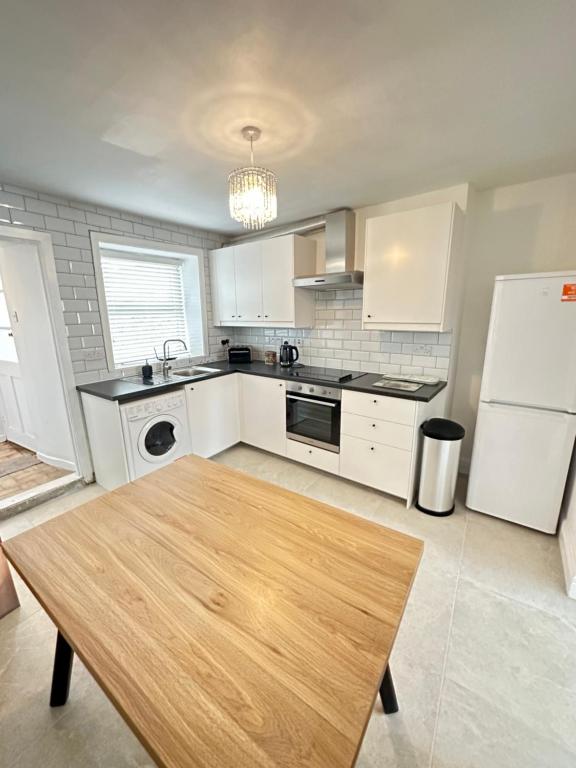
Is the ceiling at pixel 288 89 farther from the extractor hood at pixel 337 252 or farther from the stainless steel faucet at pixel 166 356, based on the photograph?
the stainless steel faucet at pixel 166 356

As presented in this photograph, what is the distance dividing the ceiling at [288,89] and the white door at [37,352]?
71 cm

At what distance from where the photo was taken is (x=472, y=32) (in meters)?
1.06

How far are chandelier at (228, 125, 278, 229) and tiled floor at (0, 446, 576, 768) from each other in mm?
2253

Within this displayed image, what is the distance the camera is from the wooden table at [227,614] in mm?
591

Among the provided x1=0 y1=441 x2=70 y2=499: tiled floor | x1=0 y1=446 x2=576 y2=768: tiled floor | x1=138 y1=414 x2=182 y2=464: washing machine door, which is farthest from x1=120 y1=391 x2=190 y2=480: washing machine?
x1=0 y1=446 x2=576 y2=768: tiled floor

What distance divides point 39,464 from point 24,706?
2.40m

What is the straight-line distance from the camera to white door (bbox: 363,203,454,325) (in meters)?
2.19

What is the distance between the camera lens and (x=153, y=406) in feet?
8.64

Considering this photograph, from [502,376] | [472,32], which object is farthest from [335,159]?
[502,376]

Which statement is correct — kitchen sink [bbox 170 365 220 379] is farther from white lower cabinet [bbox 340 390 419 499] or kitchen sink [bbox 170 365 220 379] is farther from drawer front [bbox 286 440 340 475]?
white lower cabinet [bbox 340 390 419 499]

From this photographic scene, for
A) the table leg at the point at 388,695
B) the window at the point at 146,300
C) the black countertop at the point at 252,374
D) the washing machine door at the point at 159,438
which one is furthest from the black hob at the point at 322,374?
the table leg at the point at 388,695

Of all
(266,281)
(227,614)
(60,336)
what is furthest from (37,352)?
(227,614)

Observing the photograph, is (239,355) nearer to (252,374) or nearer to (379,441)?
(252,374)

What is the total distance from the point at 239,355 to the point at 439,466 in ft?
7.95
